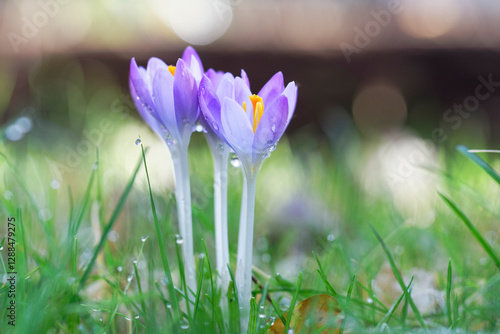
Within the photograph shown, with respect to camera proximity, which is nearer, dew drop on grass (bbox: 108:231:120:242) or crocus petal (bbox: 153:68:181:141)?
crocus petal (bbox: 153:68:181:141)

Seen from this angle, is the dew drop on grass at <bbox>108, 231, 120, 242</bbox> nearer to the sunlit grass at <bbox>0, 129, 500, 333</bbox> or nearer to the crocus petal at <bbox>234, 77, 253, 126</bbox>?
the sunlit grass at <bbox>0, 129, 500, 333</bbox>

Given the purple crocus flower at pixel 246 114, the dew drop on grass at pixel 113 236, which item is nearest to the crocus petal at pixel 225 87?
the purple crocus flower at pixel 246 114

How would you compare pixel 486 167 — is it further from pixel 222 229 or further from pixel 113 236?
pixel 113 236

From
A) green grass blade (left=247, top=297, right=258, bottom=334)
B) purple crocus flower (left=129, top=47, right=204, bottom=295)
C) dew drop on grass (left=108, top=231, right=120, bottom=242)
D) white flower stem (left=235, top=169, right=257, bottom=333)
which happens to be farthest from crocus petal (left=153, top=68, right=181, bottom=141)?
dew drop on grass (left=108, top=231, right=120, bottom=242)

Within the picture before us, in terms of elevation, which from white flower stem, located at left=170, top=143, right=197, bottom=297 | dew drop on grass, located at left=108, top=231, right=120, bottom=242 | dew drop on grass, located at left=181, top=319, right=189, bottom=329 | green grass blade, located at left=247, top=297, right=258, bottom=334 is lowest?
dew drop on grass, located at left=181, top=319, right=189, bottom=329

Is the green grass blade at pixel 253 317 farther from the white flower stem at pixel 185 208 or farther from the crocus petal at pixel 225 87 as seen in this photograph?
the crocus petal at pixel 225 87

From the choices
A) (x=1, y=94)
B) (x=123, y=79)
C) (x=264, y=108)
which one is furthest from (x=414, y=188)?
(x=1, y=94)

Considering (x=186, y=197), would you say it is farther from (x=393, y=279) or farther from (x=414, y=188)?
(x=414, y=188)

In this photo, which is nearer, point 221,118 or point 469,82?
point 221,118
